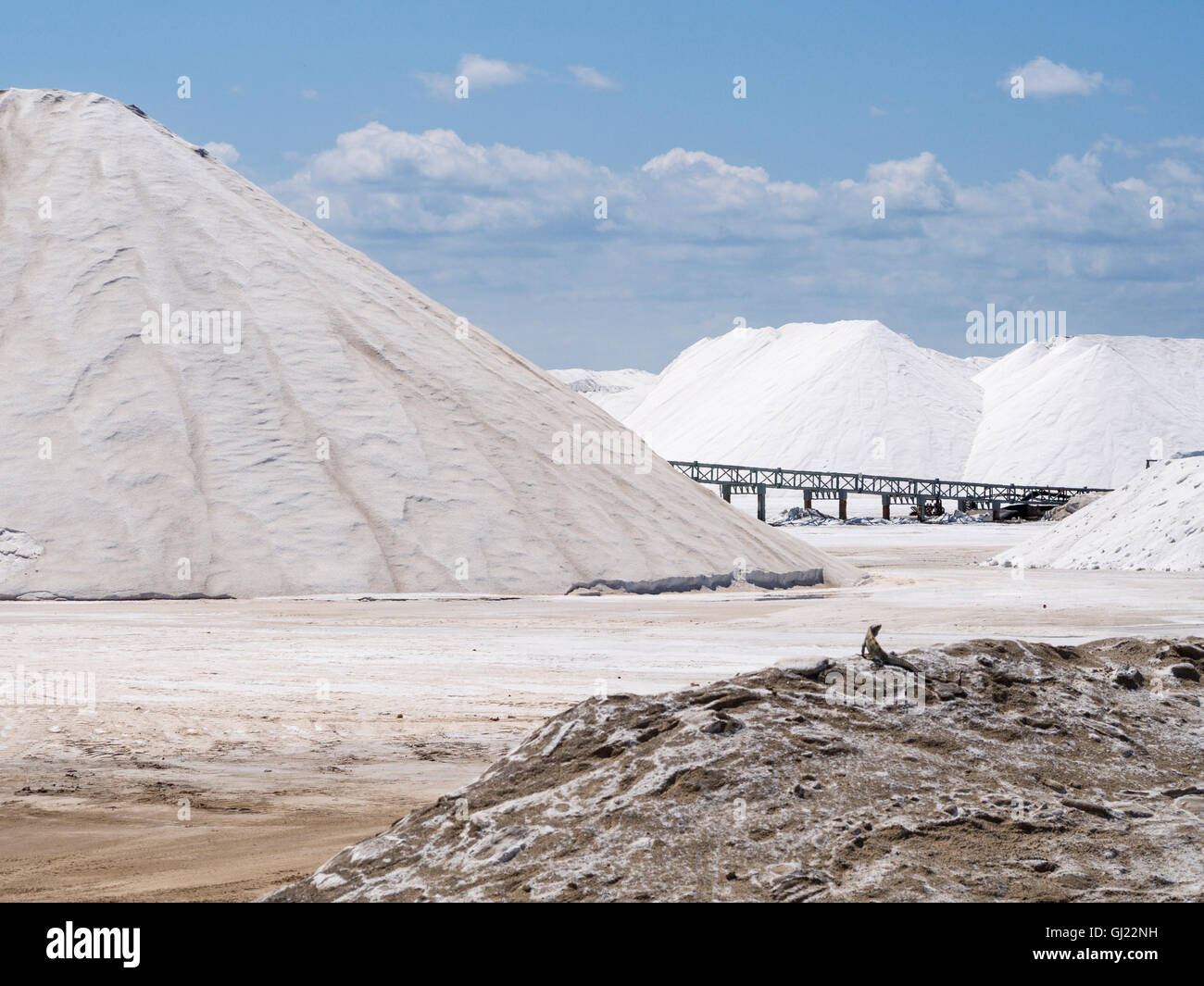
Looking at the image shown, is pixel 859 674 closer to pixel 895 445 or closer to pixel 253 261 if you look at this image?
pixel 253 261

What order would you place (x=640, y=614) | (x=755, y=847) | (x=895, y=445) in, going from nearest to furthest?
(x=755, y=847) < (x=640, y=614) < (x=895, y=445)

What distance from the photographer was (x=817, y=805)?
21.9 feet

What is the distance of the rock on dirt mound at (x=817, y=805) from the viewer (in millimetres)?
A: 6102

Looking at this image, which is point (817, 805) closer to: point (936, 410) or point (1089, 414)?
point (1089, 414)

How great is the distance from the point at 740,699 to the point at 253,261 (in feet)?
84.0

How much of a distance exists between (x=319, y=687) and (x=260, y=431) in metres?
13.8

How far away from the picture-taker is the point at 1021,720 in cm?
821

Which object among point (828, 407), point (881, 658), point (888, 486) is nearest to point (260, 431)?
point (881, 658)

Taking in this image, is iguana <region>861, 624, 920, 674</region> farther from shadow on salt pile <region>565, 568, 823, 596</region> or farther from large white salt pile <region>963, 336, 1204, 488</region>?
large white salt pile <region>963, 336, 1204, 488</region>

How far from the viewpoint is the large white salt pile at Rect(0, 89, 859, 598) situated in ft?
78.7

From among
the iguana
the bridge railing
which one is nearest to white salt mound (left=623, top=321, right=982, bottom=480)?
the bridge railing

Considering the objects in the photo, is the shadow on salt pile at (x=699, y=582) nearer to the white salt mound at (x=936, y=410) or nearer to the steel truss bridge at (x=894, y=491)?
the steel truss bridge at (x=894, y=491)

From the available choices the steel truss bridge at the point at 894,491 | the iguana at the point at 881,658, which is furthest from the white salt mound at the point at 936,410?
the iguana at the point at 881,658
